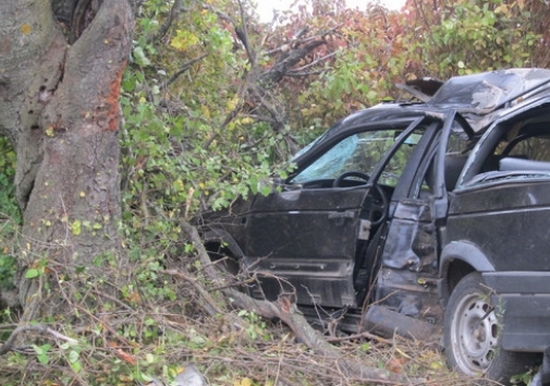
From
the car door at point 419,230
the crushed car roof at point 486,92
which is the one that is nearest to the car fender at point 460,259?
the car door at point 419,230

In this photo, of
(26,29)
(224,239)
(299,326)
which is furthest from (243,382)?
(224,239)

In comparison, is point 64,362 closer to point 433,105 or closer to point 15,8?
point 15,8

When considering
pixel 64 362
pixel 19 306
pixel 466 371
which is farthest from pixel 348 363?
pixel 19 306

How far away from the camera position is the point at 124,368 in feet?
13.4

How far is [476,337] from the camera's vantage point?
4.93m

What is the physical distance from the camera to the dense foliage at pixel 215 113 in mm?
4434

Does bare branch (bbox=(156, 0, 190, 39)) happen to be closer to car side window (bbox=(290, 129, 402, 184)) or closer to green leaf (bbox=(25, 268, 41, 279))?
car side window (bbox=(290, 129, 402, 184))

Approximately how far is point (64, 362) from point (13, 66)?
2099 mm

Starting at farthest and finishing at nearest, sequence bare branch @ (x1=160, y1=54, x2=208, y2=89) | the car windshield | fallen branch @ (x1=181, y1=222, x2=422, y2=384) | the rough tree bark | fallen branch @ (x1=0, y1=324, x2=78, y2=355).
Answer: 1. the car windshield
2. bare branch @ (x1=160, y1=54, x2=208, y2=89)
3. the rough tree bark
4. fallen branch @ (x1=181, y1=222, x2=422, y2=384)
5. fallen branch @ (x1=0, y1=324, x2=78, y2=355)

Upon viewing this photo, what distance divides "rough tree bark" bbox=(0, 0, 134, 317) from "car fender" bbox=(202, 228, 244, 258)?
1969 mm

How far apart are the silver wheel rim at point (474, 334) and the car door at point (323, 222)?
1.19 meters

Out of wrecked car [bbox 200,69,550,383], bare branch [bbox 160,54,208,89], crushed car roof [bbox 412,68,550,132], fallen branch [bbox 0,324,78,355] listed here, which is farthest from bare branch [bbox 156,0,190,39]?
fallen branch [bbox 0,324,78,355]

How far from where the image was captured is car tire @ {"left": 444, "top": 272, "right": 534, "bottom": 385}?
452cm

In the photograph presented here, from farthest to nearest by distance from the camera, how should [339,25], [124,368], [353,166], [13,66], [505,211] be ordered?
[339,25] < [353,166] < [13,66] < [505,211] < [124,368]
